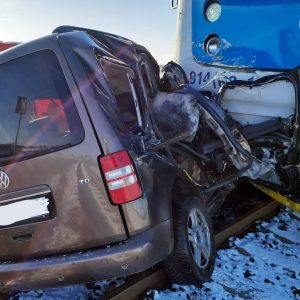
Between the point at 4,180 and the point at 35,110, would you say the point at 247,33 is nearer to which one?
the point at 35,110

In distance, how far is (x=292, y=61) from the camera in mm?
4176

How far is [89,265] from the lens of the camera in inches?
103

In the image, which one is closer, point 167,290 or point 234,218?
point 167,290

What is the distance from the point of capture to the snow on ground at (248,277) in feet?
10.7

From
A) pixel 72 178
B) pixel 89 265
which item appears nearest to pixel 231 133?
pixel 72 178

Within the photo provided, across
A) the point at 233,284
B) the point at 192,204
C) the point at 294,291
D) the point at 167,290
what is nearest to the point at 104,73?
the point at 192,204

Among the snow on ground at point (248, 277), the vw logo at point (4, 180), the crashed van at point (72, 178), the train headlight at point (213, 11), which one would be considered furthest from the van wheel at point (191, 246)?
the train headlight at point (213, 11)

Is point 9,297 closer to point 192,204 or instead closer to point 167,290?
point 167,290

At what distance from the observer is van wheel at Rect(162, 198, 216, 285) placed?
10.1 feet

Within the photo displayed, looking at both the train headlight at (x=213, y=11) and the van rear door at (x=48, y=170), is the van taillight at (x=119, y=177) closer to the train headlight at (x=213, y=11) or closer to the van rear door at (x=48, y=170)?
the van rear door at (x=48, y=170)

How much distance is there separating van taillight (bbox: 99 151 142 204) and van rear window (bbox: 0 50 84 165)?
222 mm

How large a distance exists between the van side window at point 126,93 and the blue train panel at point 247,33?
5.16ft

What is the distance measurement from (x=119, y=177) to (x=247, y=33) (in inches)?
96.2

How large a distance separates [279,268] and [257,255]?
10.6 inches
